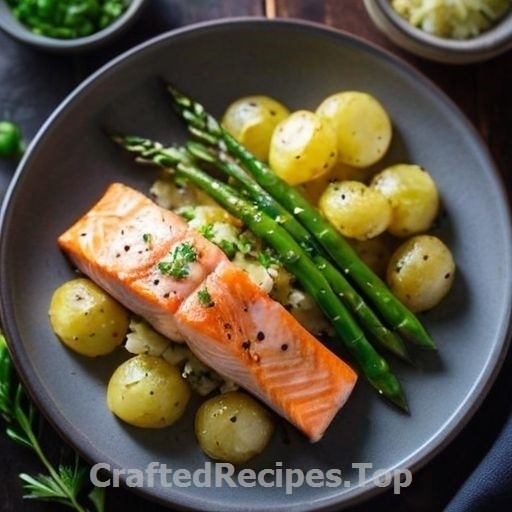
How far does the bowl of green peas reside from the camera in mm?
3191

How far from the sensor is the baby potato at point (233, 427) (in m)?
2.85

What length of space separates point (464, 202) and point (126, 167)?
1.02 m

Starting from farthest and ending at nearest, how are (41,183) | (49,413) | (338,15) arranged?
1. (338,15)
2. (41,183)
3. (49,413)

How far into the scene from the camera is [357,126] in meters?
3.04

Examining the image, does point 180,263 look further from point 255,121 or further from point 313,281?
point 255,121

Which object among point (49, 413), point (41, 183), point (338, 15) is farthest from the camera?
point (338, 15)

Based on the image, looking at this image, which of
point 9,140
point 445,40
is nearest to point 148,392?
point 9,140

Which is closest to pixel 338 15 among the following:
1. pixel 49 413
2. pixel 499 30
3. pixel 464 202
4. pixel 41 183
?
pixel 499 30

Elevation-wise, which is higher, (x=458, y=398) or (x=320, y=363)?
(x=320, y=363)

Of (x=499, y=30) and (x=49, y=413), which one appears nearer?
(x=49, y=413)

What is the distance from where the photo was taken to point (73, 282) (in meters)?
2.98

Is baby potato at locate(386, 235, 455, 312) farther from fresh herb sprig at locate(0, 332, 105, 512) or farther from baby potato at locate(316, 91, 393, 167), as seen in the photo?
fresh herb sprig at locate(0, 332, 105, 512)

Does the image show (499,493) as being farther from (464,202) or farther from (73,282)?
(73,282)

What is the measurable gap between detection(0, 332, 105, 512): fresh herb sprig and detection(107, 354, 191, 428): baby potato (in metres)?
0.24
